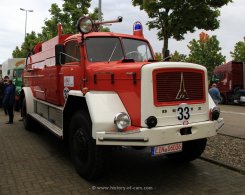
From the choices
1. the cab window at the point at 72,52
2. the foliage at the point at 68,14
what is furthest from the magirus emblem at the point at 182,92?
the foliage at the point at 68,14

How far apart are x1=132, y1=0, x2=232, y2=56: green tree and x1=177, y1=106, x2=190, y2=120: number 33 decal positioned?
13.5 metres

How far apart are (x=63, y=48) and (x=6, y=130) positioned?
5.02m

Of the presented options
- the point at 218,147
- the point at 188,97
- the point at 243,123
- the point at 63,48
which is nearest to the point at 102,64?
the point at 63,48

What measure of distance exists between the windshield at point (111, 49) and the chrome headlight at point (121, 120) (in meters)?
1.68

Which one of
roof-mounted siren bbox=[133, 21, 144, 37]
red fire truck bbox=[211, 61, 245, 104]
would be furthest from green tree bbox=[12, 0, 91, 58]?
roof-mounted siren bbox=[133, 21, 144, 37]

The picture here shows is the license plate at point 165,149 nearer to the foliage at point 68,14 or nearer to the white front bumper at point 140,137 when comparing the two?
the white front bumper at point 140,137

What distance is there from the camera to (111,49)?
651 cm

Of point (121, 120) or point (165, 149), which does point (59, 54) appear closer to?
point (121, 120)

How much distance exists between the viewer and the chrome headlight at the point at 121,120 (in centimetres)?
487

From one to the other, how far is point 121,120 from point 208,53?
49087mm

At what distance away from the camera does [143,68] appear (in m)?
5.01

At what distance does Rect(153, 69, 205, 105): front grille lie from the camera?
201 inches

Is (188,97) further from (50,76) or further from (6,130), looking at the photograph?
(6,130)

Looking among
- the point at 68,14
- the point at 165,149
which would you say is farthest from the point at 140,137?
the point at 68,14
